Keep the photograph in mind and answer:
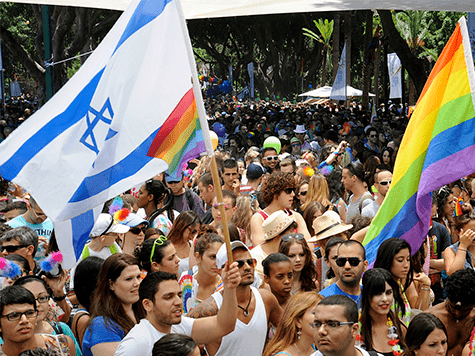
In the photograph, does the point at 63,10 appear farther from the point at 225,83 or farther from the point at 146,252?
the point at 225,83

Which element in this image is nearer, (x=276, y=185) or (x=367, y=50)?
(x=276, y=185)

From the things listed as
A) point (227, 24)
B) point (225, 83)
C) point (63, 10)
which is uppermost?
point (63, 10)

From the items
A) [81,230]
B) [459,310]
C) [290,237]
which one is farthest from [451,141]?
[81,230]

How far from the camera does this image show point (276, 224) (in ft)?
20.0

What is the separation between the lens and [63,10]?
75.0 feet

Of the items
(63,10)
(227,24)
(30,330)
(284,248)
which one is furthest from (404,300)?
(227,24)

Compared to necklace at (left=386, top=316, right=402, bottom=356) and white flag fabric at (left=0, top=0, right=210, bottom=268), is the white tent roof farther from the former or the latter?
necklace at (left=386, top=316, right=402, bottom=356)

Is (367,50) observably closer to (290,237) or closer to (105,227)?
(290,237)

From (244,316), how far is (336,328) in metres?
0.81

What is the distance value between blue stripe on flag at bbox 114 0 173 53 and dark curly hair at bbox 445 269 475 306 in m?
2.67

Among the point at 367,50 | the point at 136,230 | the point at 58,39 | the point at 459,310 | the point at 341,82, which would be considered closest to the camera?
the point at 459,310

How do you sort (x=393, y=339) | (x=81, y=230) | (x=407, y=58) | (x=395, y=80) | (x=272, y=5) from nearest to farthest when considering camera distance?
(x=393, y=339) → (x=81, y=230) → (x=272, y=5) → (x=407, y=58) → (x=395, y=80)

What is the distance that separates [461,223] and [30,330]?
4254 mm

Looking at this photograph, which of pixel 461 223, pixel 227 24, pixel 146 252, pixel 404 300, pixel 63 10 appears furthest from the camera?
pixel 227 24
